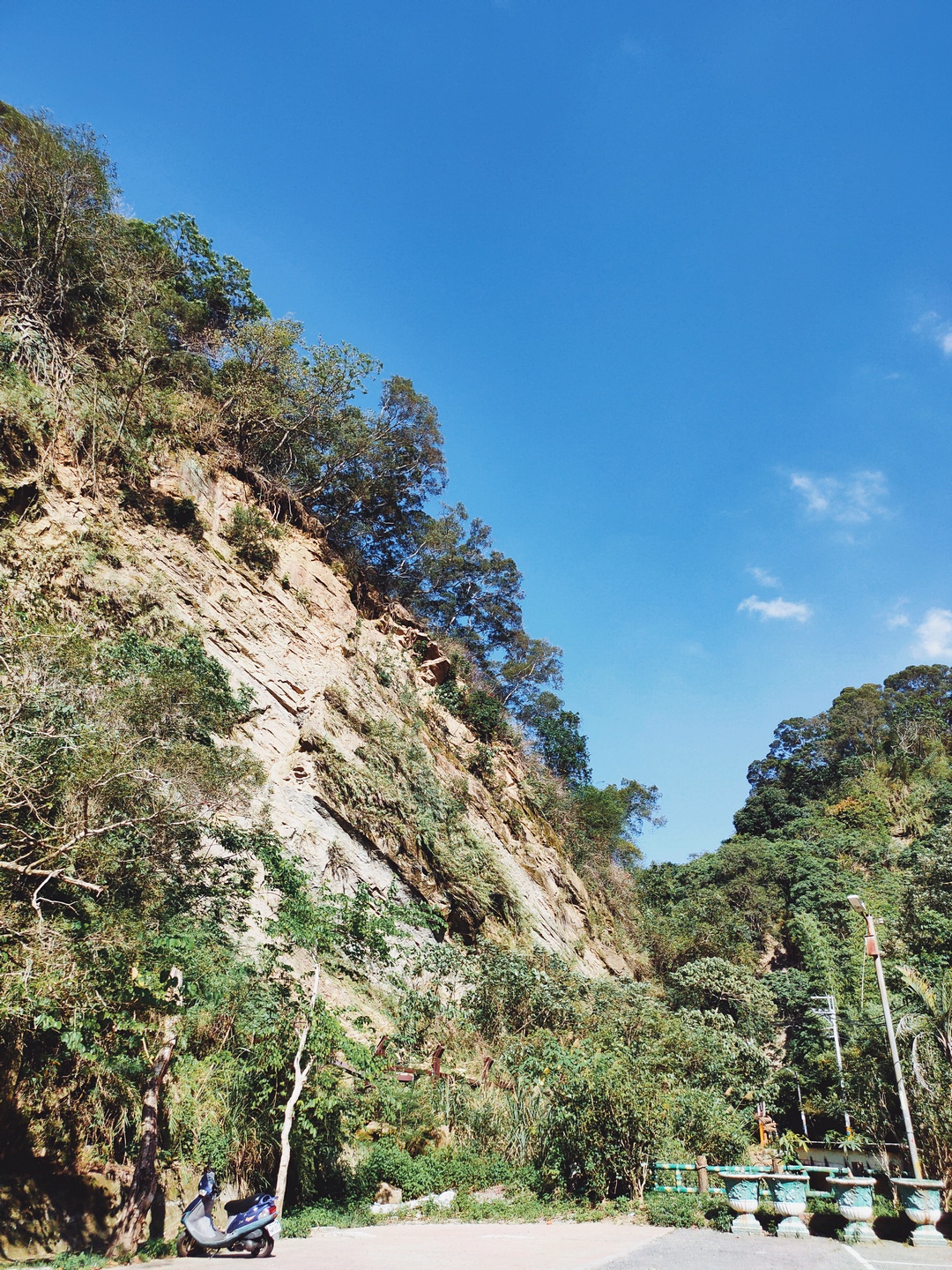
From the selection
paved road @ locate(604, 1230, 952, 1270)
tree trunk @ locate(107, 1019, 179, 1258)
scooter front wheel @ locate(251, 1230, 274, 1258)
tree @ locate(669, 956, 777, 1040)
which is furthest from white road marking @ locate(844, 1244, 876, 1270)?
tree @ locate(669, 956, 777, 1040)

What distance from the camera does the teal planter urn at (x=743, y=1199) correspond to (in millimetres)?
7375

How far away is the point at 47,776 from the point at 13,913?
1.42 m

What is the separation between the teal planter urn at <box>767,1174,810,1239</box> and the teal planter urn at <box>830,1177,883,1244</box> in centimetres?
38

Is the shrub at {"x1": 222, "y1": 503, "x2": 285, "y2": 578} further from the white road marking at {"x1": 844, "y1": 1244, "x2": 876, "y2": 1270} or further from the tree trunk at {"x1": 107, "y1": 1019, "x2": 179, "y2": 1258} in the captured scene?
the white road marking at {"x1": 844, "y1": 1244, "x2": 876, "y2": 1270}

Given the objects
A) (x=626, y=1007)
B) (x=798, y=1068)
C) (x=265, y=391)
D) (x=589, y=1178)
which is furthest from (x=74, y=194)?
(x=798, y=1068)

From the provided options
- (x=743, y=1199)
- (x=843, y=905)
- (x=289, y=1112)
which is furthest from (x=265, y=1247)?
(x=843, y=905)

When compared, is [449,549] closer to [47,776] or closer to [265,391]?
[265,391]

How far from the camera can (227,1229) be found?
594cm

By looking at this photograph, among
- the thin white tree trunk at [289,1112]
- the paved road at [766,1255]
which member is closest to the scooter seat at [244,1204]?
the thin white tree trunk at [289,1112]

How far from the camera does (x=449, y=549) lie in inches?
1101

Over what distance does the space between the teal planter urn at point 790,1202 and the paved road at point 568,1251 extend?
17 centimetres

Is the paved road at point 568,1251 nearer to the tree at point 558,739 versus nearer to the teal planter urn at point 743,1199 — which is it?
the teal planter urn at point 743,1199

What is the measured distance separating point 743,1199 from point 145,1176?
6.10 m

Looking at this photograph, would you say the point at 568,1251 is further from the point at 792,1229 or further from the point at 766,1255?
the point at 792,1229
